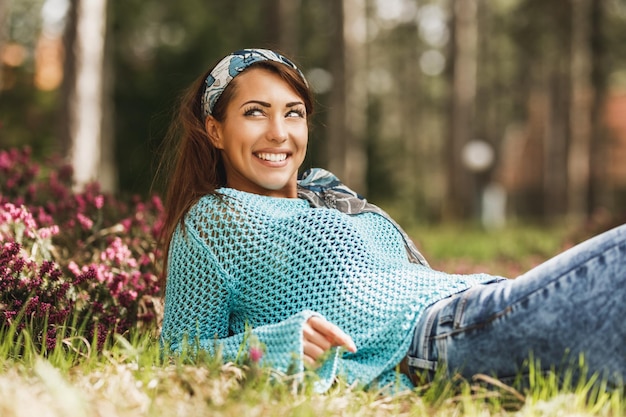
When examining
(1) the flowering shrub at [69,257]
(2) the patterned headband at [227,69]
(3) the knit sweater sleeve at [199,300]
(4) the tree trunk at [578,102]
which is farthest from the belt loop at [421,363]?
(4) the tree trunk at [578,102]

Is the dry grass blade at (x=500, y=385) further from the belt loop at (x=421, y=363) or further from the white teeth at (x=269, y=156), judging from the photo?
the white teeth at (x=269, y=156)

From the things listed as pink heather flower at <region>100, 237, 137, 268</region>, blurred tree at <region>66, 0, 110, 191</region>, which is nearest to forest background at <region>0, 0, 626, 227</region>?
blurred tree at <region>66, 0, 110, 191</region>

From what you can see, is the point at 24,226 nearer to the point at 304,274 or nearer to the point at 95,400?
the point at 304,274

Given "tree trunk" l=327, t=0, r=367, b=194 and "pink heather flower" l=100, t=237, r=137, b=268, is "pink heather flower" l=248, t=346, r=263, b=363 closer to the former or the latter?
"pink heather flower" l=100, t=237, r=137, b=268

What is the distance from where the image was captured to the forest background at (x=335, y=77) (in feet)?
31.0

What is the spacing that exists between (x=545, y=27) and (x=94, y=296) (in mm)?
21245

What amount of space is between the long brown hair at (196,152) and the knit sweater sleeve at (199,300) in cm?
20

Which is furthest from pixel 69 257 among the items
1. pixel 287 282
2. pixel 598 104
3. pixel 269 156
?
pixel 598 104

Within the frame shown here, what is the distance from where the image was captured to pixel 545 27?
909 inches

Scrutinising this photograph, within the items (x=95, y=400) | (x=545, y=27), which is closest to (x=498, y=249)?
(x=95, y=400)

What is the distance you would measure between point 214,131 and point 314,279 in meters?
0.88

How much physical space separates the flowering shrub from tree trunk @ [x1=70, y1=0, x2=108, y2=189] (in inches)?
114

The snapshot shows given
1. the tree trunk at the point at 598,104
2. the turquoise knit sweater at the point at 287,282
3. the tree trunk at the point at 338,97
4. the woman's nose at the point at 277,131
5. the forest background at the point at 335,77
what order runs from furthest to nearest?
1. the tree trunk at the point at 598,104
2. the tree trunk at the point at 338,97
3. the forest background at the point at 335,77
4. the woman's nose at the point at 277,131
5. the turquoise knit sweater at the point at 287,282

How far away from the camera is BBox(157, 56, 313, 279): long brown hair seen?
3.48m
